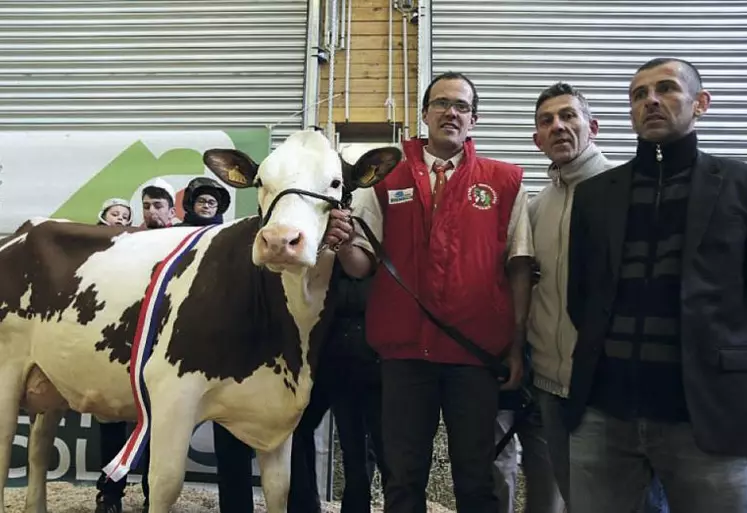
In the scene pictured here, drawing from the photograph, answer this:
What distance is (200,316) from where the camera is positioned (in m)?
2.80

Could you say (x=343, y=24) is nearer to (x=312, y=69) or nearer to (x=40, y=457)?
(x=312, y=69)

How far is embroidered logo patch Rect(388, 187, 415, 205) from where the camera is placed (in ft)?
8.64

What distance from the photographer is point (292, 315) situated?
2.78 meters

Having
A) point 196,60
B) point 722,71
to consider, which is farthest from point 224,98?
point 722,71

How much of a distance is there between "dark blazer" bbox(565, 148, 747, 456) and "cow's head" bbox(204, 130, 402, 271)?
0.95 metres

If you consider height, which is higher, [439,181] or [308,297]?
[439,181]

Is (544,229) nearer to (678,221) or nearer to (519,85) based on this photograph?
(678,221)

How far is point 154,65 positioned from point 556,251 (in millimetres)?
4840

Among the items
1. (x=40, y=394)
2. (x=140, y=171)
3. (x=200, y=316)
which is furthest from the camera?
(x=140, y=171)

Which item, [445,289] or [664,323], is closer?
[664,323]

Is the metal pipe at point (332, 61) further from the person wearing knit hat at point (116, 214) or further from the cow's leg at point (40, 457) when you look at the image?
the cow's leg at point (40, 457)

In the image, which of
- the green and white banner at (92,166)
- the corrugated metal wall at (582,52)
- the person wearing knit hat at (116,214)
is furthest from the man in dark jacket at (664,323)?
the corrugated metal wall at (582,52)

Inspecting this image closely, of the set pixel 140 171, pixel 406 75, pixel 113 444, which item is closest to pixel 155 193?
pixel 140 171

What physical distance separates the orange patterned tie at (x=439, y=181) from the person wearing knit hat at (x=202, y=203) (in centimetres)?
174
